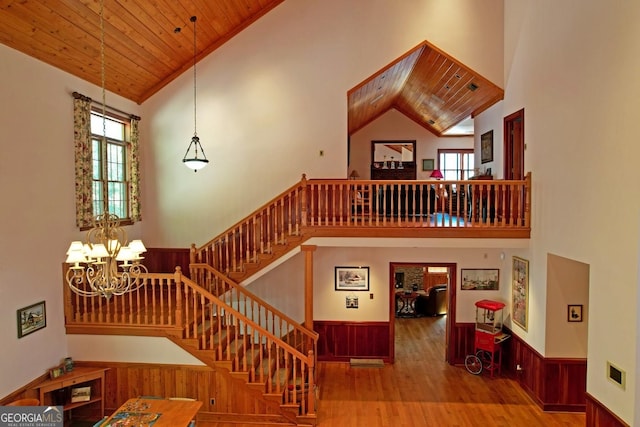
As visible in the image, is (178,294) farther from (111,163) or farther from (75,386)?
(111,163)

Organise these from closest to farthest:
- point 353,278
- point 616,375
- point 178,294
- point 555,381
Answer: point 616,375 < point 178,294 < point 555,381 < point 353,278

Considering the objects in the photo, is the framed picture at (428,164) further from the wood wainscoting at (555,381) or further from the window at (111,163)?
the window at (111,163)

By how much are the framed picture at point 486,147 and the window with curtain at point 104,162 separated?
24.9 feet

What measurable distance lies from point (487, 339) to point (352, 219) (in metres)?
3.61

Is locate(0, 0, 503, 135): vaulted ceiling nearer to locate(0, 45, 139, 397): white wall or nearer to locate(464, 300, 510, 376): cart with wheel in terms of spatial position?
locate(0, 45, 139, 397): white wall

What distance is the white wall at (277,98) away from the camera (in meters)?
7.95

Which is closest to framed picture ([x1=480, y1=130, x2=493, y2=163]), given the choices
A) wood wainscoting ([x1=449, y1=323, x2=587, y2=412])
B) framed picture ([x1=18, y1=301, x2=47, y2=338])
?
wood wainscoting ([x1=449, y1=323, x2=587, y2=412])

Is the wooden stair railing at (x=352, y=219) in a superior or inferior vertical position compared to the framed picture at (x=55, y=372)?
superior

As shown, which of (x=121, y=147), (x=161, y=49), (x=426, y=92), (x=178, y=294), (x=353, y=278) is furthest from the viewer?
(x=426, y=92)

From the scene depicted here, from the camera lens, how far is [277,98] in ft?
27.1

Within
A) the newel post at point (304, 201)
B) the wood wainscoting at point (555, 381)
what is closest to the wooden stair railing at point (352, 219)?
the newel post at point (304, 201)

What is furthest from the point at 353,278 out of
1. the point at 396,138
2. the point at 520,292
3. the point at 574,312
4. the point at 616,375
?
the point at 396,138

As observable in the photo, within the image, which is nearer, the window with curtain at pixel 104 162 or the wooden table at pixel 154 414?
the wooden table at pixel 154 414

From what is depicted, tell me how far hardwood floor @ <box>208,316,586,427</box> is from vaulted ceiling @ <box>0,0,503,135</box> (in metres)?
5.73
